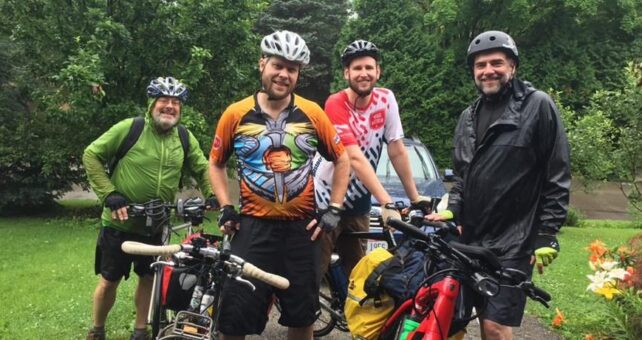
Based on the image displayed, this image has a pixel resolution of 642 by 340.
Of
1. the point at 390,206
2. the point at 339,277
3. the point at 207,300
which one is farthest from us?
the point at 339,277

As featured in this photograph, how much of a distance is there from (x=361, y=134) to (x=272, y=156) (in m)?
1.08

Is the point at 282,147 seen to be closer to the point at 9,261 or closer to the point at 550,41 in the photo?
the point at 9,261

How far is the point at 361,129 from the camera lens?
13.2ft

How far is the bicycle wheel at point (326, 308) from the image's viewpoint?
4770mm

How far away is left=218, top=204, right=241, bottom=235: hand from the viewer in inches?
124

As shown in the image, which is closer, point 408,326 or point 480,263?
point 480,263

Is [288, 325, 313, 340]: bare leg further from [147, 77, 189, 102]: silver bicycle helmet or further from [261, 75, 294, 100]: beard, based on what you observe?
[147, 77, 189, 102]: silver bicycle helmet

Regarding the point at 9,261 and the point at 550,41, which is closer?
the point at 9,261

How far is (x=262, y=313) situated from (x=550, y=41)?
21649 mm

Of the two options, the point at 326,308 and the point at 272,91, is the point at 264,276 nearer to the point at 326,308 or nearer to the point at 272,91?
the point at 272,91

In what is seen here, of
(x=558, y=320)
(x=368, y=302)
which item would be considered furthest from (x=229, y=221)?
(x=558, y=320)

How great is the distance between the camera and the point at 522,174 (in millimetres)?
3029

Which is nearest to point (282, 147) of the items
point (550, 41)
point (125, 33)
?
point (125, 33)

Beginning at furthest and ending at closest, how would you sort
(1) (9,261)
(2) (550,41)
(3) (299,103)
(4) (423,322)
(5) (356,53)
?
(2) (550,41) → (1) (9,261) → (5) (356,53) → (3) (299,103) → (4) (423,322)
